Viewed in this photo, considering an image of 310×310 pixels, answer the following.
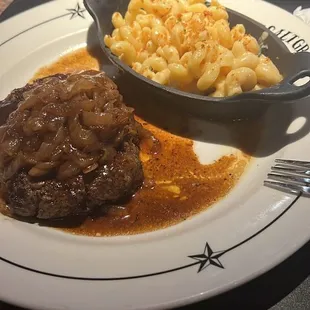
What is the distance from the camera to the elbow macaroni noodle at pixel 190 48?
2.64 metres

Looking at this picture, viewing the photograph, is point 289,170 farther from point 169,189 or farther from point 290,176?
point 169,189

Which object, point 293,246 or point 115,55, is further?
point 115,55

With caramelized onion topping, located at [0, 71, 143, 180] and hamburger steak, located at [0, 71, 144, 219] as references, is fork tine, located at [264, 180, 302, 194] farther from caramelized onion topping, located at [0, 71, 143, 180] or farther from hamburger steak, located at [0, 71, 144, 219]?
caramelized onion topping, located at [0, 71, 143, 180]

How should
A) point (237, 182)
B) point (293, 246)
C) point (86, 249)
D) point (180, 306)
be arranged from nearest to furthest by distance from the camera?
point (180, 306)
point (293, 246)
point (86, 249)
point (237, 182)

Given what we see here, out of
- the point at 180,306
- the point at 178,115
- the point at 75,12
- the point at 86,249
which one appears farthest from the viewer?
the point at 75,12

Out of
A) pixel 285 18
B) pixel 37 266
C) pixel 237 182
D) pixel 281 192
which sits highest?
pixel 285 18

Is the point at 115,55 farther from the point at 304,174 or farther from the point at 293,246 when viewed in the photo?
the point at 293,246

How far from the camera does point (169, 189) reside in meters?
2.39

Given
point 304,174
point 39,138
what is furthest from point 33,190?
point 304,174

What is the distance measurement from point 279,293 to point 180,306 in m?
0.46

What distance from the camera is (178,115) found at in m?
2.86

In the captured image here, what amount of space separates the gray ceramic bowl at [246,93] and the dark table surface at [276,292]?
826 mm

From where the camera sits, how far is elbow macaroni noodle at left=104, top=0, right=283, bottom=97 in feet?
8.68

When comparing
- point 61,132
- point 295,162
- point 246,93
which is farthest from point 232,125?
point 61,132
